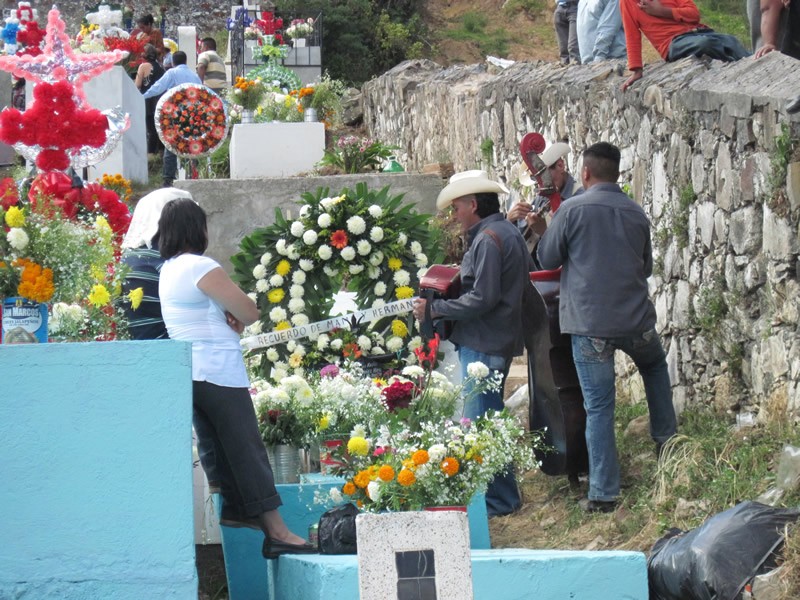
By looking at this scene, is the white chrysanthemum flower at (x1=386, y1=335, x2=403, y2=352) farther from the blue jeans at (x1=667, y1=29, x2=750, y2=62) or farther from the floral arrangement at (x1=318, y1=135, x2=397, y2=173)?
the floral arrangement at (x1=318, y1=135, x2=397, y2=173)

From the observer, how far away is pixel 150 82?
1820 cm

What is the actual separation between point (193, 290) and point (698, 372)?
9.52 feet

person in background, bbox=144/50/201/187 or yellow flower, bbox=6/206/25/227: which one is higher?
person in background, bbox=144/50/201/187

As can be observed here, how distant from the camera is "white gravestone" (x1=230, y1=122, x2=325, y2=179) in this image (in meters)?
13.5

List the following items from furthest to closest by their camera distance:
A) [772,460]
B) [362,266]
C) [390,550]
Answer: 1. [362,266]
2. [772,460]
3. [390,550]

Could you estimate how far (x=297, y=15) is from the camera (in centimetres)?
2344

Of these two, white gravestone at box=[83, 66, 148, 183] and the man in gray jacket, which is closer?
the man in gray jacket

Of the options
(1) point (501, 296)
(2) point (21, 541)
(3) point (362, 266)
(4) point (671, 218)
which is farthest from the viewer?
(3) point (362, 266)

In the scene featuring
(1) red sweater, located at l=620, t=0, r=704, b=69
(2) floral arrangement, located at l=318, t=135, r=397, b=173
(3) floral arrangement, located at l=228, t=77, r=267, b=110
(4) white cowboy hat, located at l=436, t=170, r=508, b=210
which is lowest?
(4) white cowboy hat, located at l=436, t=170, r=508, b=210

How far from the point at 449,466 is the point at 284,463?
6.50 feet

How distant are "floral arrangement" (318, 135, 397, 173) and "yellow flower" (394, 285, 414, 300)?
4604 mm

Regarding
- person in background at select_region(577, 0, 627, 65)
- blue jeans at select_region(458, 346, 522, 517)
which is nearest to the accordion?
blue jeans at select_region(458, 346, 522, 517)

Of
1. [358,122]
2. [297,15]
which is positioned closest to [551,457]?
[358,122]

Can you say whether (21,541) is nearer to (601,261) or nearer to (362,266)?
(601,261)
